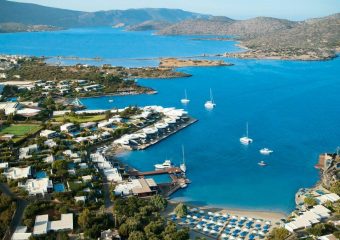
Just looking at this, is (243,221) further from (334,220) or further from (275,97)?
(275,97)

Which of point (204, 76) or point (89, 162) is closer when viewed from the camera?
point (89, 162)

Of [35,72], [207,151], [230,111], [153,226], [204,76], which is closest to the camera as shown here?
[153,226]

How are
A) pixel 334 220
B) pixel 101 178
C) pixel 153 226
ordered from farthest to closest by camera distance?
pixel 101 178 → pixel 334 220 → pixel 153 226

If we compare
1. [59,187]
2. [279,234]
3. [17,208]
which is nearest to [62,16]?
[59,187]

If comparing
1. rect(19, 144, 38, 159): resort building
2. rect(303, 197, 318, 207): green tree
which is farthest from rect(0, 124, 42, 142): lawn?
rect(303, 197, 318, 207): green tree

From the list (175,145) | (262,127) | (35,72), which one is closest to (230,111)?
(262,127)

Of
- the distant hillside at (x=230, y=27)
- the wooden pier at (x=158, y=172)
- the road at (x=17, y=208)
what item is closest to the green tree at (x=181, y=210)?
the wooden pier at (x=158, y=172)

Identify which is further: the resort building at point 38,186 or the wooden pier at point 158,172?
the wooden pier at point 158,172

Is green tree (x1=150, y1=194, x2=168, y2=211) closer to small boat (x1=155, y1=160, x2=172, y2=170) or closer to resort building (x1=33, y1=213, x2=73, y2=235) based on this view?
resort building (x1=33, y1=213, x2=73, y2=235)

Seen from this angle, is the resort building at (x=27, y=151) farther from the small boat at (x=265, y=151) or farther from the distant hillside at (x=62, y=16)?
the distant hillside at (x=62, y=16)
